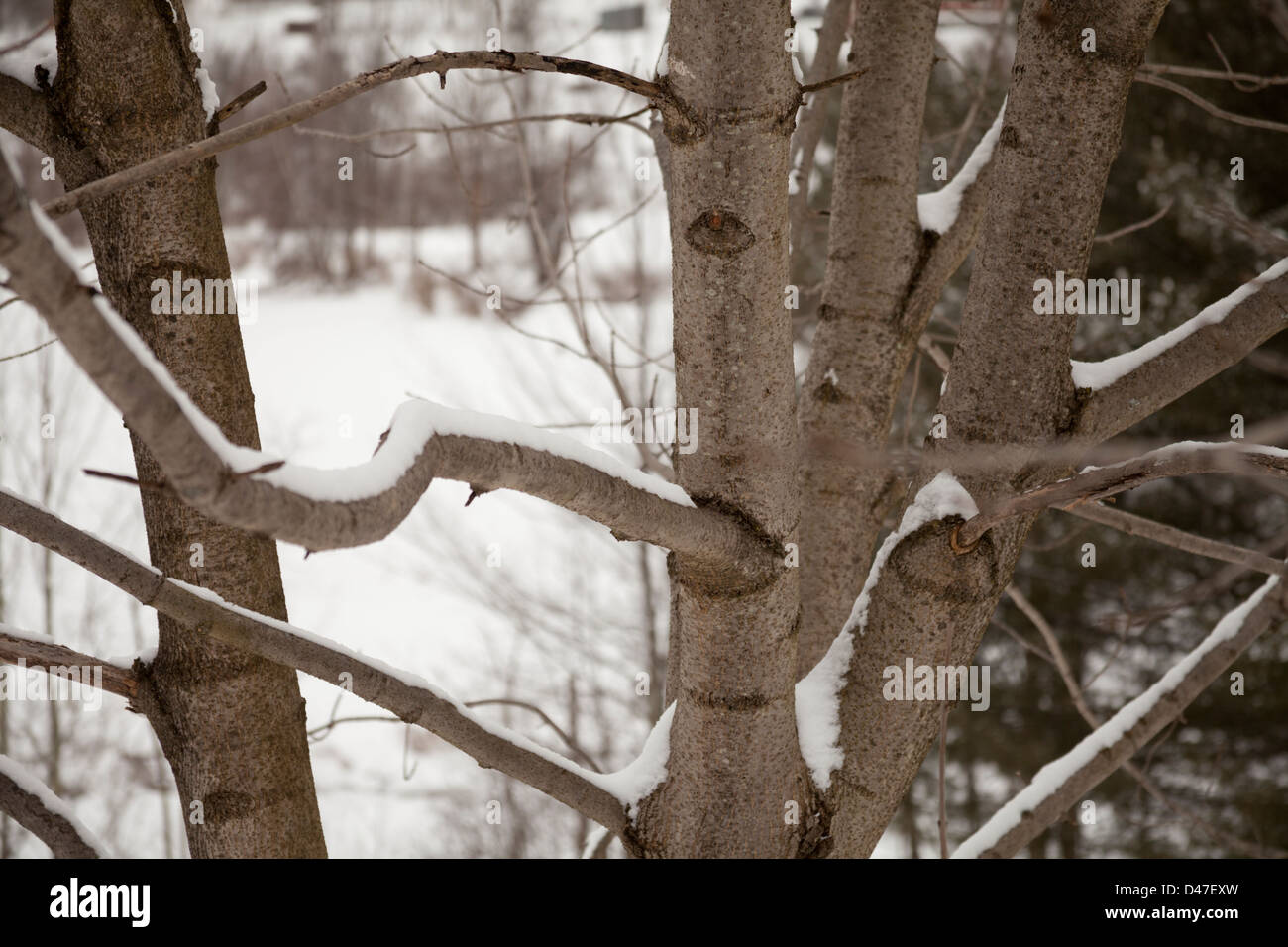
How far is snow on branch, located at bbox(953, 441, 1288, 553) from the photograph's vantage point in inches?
38.1

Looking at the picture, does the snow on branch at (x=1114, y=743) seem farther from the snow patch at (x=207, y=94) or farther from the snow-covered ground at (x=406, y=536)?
the snow-covered ground at (x=406, y=536)

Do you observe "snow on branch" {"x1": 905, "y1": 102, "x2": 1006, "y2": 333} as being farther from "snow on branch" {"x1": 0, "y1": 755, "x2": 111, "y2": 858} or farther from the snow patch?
"snow on branch" {"x1": 0, "y1": 755, "x2": 111, "y2": 858}

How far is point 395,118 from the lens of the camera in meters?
9.58

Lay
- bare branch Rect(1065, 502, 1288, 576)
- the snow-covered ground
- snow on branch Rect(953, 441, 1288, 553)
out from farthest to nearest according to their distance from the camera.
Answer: the snow-covered ground → bare branch Rect(1065, 502, 1288, 576) → snow on branch Rect(953, 441, 1288, 553)

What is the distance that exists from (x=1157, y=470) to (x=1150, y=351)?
1.27ft

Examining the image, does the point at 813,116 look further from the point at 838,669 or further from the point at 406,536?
the point at 406,536

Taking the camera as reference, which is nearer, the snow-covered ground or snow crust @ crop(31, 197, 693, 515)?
snow crust @ crop(31, 197, 693, 515)

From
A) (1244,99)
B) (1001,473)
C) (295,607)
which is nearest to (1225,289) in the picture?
(1244,99)

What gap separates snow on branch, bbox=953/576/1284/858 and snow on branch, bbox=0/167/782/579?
899mm

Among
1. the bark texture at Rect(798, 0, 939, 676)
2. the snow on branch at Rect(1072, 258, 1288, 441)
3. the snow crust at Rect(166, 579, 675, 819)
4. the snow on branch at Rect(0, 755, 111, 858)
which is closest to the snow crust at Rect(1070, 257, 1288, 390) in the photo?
the snow on branch at Rect(1072, 258, 1288, 441)

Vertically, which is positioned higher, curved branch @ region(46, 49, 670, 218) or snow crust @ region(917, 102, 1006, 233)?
snow crust @ region(917, 102, 1006, 233)

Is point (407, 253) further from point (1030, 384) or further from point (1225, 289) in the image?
point (1030, 384)

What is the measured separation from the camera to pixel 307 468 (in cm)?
75

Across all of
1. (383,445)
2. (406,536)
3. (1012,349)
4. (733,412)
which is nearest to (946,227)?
(1012,349)
